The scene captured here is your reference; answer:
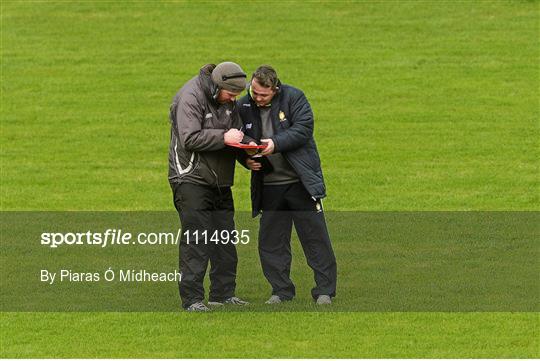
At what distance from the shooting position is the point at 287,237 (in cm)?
1361

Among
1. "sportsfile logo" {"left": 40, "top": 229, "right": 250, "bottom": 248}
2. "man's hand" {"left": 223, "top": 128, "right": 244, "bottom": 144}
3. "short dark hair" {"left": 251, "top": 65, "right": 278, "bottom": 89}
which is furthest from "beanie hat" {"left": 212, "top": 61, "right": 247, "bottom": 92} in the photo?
"sportsfile logo" {"left": 40, "top": 229, "right": 250, "bottom": 248}

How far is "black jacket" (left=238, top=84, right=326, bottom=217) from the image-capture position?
13.1 m

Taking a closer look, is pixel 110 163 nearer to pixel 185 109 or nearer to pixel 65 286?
pixel 65 286

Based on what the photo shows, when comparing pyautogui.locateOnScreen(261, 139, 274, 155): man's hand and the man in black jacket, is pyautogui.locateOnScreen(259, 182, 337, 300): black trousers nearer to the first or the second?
the man in black jacket

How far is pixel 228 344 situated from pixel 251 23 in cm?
1779

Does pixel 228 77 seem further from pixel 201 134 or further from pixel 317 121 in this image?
pixel 317 121

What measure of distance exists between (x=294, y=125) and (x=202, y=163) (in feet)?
3.05

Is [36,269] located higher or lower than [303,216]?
lower

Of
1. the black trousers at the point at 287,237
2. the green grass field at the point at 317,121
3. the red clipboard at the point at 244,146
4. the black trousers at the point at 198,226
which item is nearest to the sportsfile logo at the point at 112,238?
the green grass field at the point at 317,121

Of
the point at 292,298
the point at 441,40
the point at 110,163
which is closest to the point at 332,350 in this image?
the point at 292,298

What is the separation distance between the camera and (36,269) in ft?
50.6

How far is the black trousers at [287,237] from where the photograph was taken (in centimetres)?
1337

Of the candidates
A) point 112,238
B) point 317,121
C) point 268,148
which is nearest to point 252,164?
point 268,148

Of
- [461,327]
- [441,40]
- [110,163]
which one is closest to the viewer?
[461,327]
